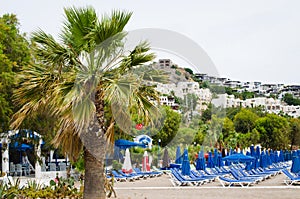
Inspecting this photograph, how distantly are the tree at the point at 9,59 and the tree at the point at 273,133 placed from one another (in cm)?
4804

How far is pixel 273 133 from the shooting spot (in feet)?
207

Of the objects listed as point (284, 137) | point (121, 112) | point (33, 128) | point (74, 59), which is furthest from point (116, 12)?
point (284, 137)

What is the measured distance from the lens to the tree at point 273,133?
6294 centimetres

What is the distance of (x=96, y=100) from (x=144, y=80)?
1385mm

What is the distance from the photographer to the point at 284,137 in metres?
63.4

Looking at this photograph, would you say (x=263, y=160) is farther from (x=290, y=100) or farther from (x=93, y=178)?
(x=290, y=100)

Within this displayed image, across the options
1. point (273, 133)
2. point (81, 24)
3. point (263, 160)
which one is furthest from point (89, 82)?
point (273, 133)

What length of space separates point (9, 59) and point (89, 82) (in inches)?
355

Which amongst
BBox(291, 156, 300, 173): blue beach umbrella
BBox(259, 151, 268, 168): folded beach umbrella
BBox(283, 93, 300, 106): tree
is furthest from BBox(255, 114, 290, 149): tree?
BBox(283, 93, 300, 106): tree

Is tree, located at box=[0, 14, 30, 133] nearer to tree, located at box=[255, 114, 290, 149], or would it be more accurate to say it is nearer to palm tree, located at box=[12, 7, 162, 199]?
palm tree, located at box=[12, 7, 162, 199]

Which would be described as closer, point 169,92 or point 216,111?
point 169,92

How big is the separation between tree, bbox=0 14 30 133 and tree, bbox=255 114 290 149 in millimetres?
48036

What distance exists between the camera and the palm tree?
11.0 metres

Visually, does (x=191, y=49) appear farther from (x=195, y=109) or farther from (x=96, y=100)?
(x=195, y=109)
